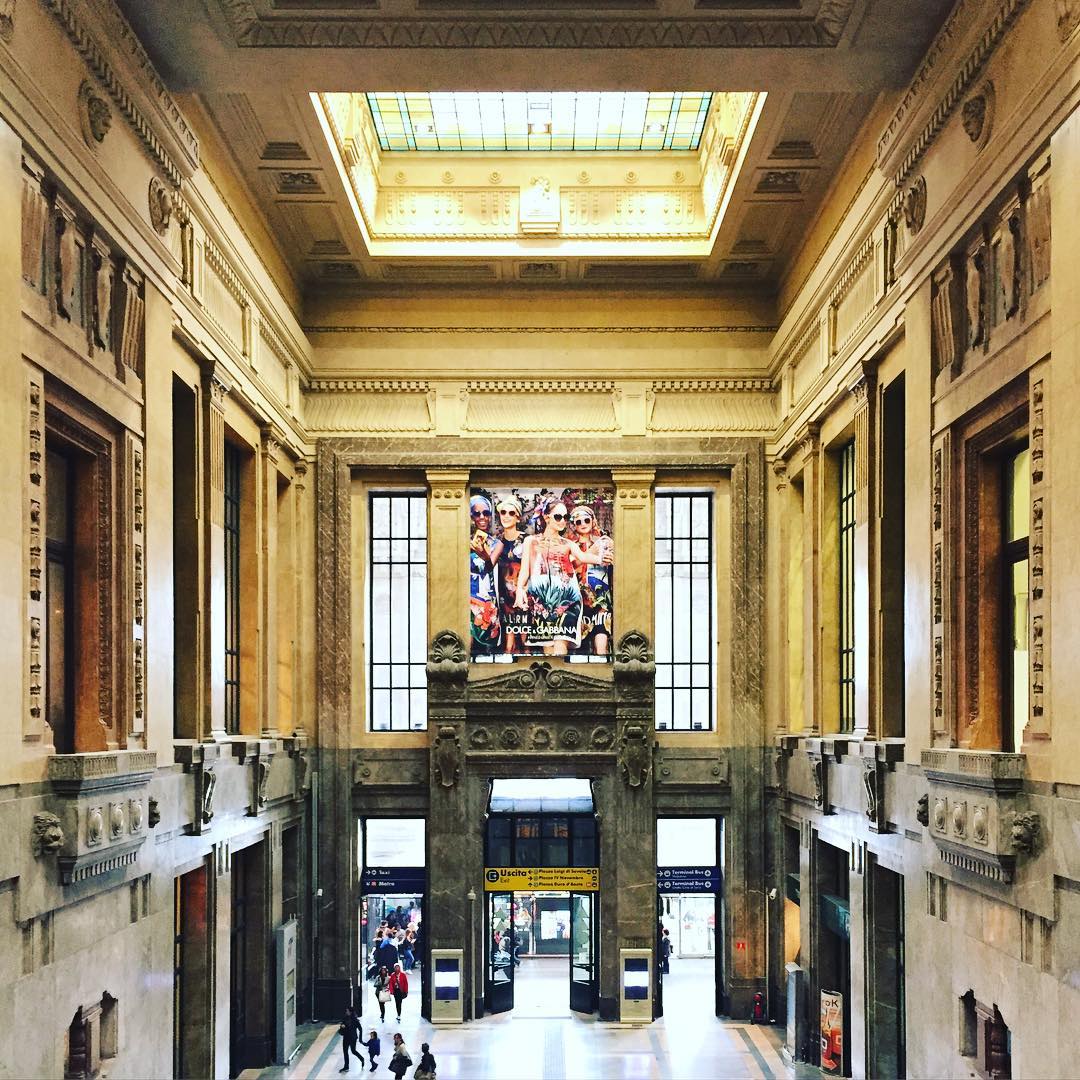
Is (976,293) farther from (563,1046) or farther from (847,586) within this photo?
(563,1046)

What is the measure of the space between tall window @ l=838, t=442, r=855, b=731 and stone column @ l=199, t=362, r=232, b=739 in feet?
29.3

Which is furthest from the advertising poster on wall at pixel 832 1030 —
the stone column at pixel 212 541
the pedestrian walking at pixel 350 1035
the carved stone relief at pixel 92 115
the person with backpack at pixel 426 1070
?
the carved stone relief at pixel 92 115

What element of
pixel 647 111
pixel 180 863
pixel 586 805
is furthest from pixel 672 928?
pixel 647 111

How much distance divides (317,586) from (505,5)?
1281cm

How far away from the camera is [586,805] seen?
23453mm

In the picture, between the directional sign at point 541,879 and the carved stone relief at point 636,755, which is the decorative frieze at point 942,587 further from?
the directional sign at point 541,879

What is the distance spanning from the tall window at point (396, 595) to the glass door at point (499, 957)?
13.7 feet

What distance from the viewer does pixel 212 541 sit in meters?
16.4

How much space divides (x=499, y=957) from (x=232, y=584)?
895 cm

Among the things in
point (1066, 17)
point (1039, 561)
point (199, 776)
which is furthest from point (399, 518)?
point (1066, 17)

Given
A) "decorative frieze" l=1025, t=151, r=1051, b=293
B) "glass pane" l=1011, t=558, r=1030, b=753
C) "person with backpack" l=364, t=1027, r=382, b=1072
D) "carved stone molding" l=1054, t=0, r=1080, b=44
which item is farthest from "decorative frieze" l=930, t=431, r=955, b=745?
"person with backpack" l=364, t=1027, r=382, b=1072

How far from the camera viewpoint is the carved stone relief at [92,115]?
11.5m

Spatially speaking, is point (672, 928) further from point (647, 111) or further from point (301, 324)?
point (647, 111)

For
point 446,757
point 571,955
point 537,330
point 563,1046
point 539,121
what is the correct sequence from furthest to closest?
point 537,330, point 571,955, point 446,757, point 563,1046, point 539,121
